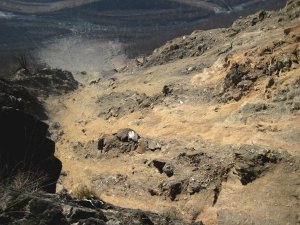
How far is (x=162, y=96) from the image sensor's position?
24.6m

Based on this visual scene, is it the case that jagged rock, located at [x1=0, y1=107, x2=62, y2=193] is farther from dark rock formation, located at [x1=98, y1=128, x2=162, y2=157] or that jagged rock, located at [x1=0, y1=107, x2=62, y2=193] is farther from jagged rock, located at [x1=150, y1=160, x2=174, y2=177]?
dark rock formation, located at [x1=98, y1=128, x2=162, y2=157]

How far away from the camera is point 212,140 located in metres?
17.2

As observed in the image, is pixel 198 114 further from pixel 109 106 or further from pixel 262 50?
pixel 109 106

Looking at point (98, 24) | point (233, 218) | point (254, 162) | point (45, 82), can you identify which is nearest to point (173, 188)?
point (254, 162)

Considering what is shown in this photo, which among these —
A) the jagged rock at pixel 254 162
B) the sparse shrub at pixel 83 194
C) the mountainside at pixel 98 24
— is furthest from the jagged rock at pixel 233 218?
the mountainside at pixel 98 24

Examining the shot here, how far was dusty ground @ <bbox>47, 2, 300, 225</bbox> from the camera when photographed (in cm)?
1352

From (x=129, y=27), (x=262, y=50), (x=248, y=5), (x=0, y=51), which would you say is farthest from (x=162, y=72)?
(x=248, y=5)

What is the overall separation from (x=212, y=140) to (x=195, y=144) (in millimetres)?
681

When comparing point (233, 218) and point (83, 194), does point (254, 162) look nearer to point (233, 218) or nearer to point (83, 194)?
point (233, 218)

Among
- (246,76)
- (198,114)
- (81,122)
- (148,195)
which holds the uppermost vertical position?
(246,76)

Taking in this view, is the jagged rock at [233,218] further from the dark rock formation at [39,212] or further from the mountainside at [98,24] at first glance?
the mountainside at [98,24]

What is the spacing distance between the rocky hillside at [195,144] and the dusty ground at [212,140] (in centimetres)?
4

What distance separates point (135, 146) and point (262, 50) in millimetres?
6615

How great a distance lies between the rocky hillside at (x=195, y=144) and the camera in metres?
12.3
